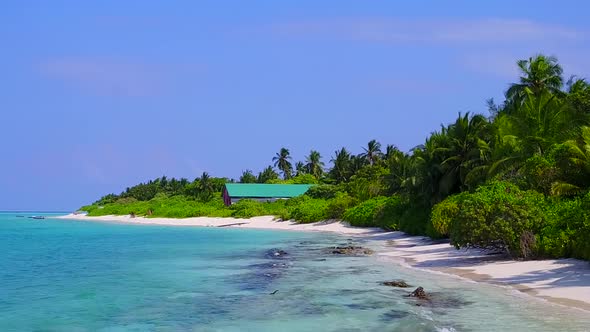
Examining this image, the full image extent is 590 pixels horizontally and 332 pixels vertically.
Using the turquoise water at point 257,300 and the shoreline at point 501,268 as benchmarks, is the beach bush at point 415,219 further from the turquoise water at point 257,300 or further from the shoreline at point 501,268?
the turquoise water at point 257,300

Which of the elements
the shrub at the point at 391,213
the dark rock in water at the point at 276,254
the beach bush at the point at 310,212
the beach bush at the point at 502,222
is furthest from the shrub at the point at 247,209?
the beach bush at the point at 502,222

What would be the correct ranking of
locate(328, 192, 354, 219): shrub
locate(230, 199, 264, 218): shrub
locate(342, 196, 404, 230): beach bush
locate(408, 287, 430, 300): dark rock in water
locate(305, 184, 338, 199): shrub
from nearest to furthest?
locate(408, 287, 430, 300): dark rock in water < locate(342, 196, 404, 230): beach bush < locate(328, 192, 354, 219): shrub < locate(230, 199, 264, 218): shrub < locate(305, 184, 338, 199): shrub

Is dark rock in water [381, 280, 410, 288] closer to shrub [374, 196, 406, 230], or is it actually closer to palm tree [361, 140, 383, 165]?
shrub [374, 196, 406, 230]

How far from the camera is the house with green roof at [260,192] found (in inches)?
3442

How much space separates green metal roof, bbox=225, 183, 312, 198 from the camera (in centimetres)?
8794

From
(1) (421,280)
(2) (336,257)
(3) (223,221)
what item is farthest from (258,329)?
(3) (223,221)

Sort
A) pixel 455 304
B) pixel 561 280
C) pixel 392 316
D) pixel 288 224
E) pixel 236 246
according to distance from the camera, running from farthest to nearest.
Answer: pixel 288 224 < pixel 236 246 < pixel 561 280 < pixel 455 304 < pixel 392 316

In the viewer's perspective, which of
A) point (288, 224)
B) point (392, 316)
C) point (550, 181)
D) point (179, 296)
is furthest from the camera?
point (288, 224)

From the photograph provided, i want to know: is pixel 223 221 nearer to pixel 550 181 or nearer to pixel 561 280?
pixel 550 181

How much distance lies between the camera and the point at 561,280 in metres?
17.4

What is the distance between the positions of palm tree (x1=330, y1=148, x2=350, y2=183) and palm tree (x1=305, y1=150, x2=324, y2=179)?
25.1m

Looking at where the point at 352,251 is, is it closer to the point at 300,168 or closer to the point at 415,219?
the point at 415,219

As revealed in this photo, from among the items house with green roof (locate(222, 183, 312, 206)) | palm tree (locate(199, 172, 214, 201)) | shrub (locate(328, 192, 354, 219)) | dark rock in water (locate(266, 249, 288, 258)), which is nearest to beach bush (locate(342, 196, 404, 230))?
shrub (locate(328, 192, 354, 219))

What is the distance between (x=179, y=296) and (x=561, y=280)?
11.7m
